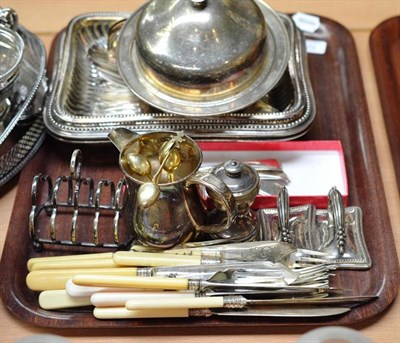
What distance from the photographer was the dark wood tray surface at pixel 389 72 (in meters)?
1.04

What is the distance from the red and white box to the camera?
0.97 metres

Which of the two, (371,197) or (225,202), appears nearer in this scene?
(225,202)

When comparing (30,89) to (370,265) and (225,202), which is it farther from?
(370,265)

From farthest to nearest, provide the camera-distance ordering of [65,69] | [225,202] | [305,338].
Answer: [65,69] < [225,202] < [305,338]

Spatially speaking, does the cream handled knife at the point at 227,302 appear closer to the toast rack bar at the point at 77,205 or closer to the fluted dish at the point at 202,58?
the toast rack bar at the point at 77,205

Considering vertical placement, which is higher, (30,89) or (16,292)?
(30,89)

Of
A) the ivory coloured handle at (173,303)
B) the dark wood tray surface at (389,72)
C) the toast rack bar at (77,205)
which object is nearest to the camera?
the ivory coloured handle at (173,303)

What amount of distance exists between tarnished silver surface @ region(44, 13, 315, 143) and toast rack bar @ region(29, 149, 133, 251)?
0.22ft

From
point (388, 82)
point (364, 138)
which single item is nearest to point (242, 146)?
point (364, 138)

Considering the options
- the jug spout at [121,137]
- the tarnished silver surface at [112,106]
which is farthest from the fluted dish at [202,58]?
the jug spout at [121,137]

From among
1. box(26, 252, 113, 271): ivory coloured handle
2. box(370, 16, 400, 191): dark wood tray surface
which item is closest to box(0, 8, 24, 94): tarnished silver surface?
box(26, 252, 113, 271): ivory coloured handle

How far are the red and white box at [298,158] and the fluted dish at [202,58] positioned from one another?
59mm

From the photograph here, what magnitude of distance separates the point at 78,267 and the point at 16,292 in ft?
0.31

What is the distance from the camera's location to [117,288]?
80cm
